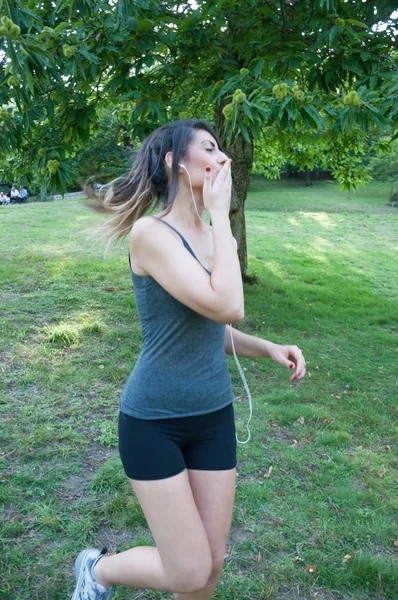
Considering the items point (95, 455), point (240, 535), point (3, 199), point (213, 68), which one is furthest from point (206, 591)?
point (3, 199)

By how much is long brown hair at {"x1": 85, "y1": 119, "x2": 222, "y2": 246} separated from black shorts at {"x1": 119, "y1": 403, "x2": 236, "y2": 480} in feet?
2.33

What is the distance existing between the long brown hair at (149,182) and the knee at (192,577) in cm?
118

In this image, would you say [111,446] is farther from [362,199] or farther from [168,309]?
[362,199]

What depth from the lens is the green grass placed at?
271 cm

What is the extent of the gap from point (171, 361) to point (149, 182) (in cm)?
67

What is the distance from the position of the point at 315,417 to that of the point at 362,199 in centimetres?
3004

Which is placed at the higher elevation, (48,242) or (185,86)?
(185,86)

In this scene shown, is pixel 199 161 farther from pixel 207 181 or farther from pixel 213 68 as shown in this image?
pixel 213 68

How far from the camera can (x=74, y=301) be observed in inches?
296

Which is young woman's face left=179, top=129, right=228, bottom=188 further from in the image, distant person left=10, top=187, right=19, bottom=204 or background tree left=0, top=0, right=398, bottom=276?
distant person left=10, top=187, right=19, bottom=204

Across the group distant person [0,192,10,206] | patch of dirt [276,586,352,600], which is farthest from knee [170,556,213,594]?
distant person [0,192,10,206]

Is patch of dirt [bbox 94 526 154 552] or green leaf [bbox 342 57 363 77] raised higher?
green leaf [bbox 342 57 363 77]

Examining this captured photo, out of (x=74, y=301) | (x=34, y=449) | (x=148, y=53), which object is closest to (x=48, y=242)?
(x=74, y=301)

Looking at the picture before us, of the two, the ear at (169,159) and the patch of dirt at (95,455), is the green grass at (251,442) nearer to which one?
the patch of dirt at (95,455)
